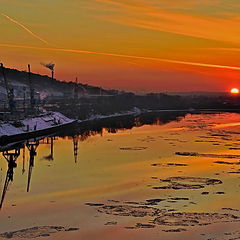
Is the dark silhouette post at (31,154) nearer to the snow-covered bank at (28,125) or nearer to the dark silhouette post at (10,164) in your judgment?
the dark silhouette post at (10,164)

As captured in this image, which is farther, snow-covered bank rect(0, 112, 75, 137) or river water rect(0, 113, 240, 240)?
snow-covered bank rect(0, 112, 75, 137)

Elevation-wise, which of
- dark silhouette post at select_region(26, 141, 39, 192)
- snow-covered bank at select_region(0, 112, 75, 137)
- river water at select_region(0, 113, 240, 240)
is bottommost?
dark silhouette post at select_region(26, 141, 39, 192)

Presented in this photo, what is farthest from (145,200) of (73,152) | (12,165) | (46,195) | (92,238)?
(73,152)

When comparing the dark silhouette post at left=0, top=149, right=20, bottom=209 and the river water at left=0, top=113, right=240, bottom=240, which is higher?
the river water at left=0, top=113, right=240, bottom=240

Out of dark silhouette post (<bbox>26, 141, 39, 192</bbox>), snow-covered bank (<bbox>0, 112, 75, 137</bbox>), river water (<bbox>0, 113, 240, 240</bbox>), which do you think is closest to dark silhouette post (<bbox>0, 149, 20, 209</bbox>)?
river water (<bbox>0, 113, 240, 240</bbox>)

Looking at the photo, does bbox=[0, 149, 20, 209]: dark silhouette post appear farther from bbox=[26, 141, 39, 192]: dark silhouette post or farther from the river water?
bbox=[26, 141, 39, 192]: dark silhouette post

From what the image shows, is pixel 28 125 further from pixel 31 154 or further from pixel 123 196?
pixel 123 196

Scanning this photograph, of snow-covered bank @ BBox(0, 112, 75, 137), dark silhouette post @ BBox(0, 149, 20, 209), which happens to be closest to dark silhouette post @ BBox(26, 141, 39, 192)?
dark silhouette post @ BBox(0, 149, 20, 209)

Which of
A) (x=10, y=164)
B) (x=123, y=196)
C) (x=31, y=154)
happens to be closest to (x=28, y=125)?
(x=31, y=154)

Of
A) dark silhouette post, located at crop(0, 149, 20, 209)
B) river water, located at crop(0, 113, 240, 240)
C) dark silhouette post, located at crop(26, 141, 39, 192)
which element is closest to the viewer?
river water, located at crop(0, 113, 240, 240)

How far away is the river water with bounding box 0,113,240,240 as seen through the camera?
20.6m

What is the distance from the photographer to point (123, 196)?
27.3 metres

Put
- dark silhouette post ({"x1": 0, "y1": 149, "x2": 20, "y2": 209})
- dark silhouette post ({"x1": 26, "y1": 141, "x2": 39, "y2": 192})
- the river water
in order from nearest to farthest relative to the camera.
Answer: the river water → dark silhouette post ({"x1": 0, "y1": 149, "x2": 20, "y2": 209}) → dark silhouette post ({"x1": 26, "y1": 141, "x2": 39, "y2": 192})

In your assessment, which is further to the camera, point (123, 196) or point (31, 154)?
point (31, 154)
